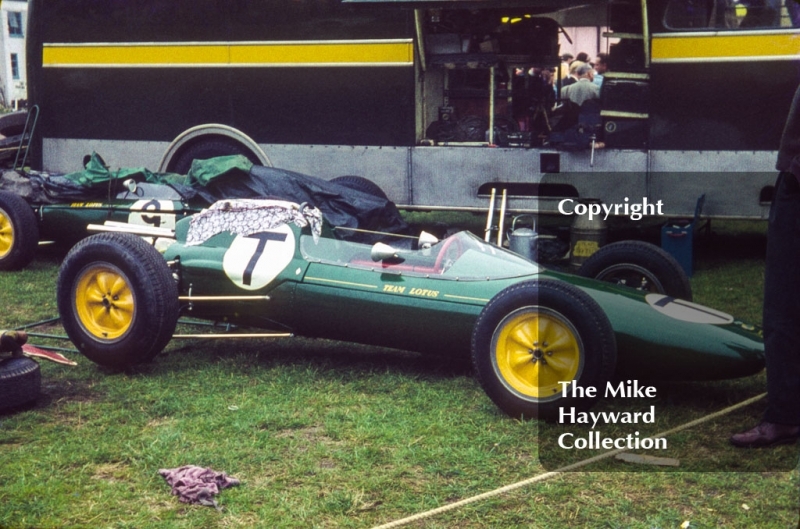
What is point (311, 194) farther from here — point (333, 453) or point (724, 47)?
point (333, 453)

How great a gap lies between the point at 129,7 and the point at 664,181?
5543 mm

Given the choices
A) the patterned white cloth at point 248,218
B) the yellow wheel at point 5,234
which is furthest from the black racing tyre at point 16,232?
the patterned white cloth at point 248,218

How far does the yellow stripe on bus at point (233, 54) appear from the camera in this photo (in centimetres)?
850

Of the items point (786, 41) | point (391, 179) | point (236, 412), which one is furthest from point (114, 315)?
point (786, 41)

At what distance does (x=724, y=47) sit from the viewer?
7.70 m

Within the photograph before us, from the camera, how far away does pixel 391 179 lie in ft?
28.2

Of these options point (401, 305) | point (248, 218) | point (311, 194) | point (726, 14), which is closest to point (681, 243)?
point (726, 14)

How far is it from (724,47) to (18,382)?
20.0 ft

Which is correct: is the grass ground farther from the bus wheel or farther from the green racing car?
the bus wheel

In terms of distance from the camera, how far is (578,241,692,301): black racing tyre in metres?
5.27

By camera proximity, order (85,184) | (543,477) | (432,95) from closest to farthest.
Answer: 1. (543,477)
2. (85,184)
3. (432,95)

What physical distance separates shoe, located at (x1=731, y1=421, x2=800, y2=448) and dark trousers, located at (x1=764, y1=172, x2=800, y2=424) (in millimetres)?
29

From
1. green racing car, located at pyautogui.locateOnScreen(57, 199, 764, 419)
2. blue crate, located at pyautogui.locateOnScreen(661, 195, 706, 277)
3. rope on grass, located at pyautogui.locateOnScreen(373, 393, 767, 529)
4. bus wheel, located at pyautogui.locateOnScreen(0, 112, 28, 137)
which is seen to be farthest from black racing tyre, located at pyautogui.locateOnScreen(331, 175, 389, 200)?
bus wheel, located at pyautogui.locateOnScreen(0, 112, 28, 137)

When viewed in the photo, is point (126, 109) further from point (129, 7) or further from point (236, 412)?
point (236, 412)
